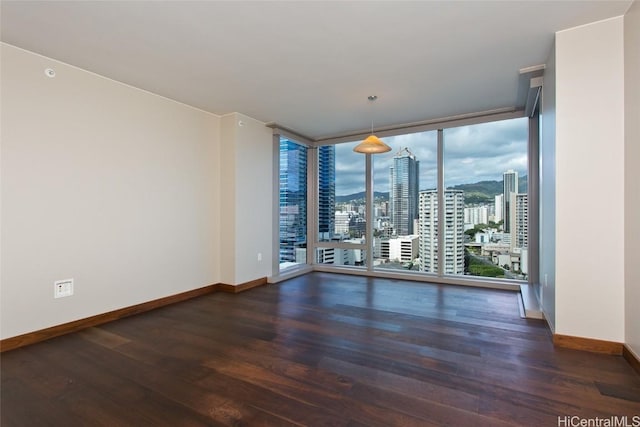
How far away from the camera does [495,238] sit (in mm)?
4547

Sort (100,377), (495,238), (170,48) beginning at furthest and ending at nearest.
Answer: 1. (495,238)
2. (170,48)
3. (100,377)

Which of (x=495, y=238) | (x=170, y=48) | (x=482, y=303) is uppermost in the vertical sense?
(x=170, y=48)

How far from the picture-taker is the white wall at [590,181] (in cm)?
226

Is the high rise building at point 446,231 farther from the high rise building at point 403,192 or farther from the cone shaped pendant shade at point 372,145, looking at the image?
the cone shaped pendant shade at point 372,145

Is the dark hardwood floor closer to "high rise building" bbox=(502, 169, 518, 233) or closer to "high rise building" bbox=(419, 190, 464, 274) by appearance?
"high rise building" bbox=(419, 190, 464, 274)

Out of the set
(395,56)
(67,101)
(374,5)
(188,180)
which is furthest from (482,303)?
(67,101)

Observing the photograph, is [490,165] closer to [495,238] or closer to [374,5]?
[495,238]

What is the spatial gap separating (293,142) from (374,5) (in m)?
3.62

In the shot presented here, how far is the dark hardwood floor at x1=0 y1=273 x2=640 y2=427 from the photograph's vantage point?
164cm

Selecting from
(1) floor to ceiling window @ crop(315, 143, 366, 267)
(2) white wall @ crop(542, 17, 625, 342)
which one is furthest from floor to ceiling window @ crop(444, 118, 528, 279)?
(2) white wall @ crop(542, 17, 625, 342)

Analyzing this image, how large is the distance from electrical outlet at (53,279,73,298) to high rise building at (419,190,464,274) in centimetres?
469

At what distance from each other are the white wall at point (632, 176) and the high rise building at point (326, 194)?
13.9 feet

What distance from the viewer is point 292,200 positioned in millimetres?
5586

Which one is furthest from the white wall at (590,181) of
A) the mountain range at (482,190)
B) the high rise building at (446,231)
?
the high rise building at (446,231)
